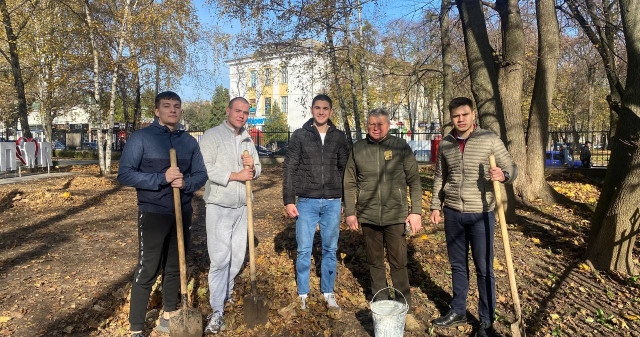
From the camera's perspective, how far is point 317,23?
10703 millimetres

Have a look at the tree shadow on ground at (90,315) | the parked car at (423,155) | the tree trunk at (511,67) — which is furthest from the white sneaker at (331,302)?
the parked car at (423,155)

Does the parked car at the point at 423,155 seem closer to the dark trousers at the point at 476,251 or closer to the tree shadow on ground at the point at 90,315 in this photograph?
the dark trousers at the point at 476,251

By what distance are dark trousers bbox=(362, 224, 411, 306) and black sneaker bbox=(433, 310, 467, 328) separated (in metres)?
0.31

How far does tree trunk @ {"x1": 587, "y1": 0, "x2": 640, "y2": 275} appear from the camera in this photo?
16.3 feet

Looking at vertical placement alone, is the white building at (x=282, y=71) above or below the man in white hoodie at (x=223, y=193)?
above

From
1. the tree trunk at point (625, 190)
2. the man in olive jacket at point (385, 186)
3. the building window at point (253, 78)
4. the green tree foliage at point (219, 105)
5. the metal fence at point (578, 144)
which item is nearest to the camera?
the man in olive jacket at point (385, 186)

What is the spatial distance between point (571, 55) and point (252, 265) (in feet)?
57.9

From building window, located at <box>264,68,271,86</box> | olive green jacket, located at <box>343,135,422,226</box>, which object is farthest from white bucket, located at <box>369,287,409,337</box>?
building window, located at <box>264,68,271,86</box>

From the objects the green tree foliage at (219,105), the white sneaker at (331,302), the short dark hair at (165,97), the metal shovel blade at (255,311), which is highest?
the green tree foliage at (219,105)

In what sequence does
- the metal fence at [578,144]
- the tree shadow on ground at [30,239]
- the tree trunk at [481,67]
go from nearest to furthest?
the tree shadow on ground at [30,239], the tree trunk at [481,67], the metal fence at [578,144]

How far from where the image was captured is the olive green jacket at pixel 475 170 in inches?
138

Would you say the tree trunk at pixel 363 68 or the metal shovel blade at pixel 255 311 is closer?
the metal shovel blade at pixel 255 311

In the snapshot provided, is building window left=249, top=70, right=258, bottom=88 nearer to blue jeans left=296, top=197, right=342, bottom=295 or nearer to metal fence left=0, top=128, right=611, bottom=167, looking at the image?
metal fence left=0, top=128, right=611, bottom=167

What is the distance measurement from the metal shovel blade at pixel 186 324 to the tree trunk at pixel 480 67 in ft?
19.3
